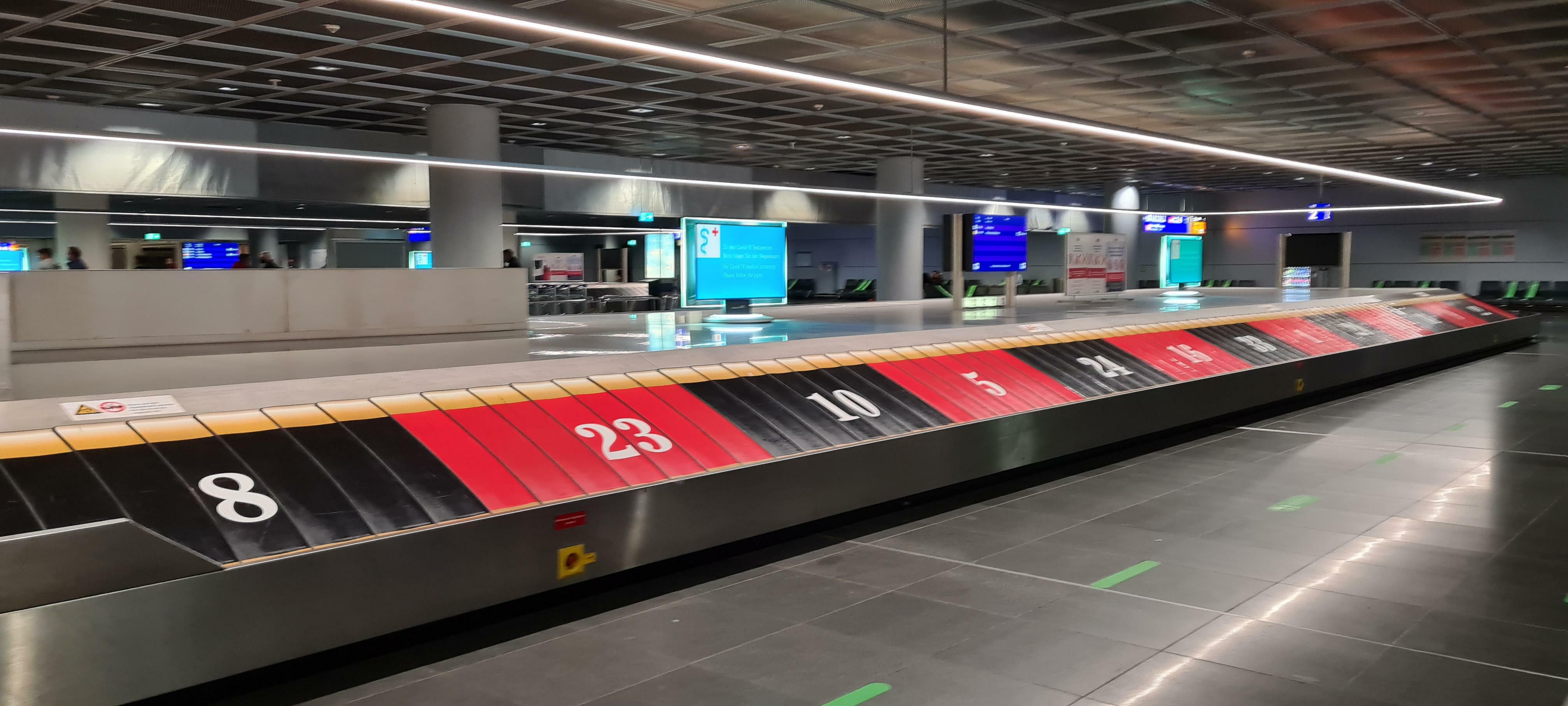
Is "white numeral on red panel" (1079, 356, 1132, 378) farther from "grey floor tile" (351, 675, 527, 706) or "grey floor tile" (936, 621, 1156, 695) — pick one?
"grey floor tile" (351, 675, 527, 706)

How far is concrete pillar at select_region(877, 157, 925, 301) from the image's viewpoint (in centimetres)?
2073

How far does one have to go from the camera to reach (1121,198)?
28219 millimetres

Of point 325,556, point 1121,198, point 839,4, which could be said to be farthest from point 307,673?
point 1121,198

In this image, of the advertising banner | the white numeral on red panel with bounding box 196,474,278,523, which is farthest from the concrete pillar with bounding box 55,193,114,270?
the white numeral on red panel with bounding box 196,474,278,523

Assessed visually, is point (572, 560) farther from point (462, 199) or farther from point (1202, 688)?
point (462, 199)

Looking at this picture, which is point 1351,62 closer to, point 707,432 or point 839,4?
point 839,4

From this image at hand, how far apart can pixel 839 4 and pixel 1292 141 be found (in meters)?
13.3

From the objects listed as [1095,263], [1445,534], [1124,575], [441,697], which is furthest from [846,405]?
[1095,263]

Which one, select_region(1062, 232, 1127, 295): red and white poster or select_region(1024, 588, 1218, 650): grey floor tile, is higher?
select_region(1062, 232, 1127, 295): red and white poster

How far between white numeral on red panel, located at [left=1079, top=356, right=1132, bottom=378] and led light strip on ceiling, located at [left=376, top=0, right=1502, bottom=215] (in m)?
1.80

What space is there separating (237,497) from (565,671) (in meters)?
1.29

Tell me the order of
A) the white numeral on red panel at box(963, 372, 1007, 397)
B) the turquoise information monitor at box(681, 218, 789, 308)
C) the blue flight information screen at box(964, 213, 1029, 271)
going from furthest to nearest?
the blue flight information screen at box(964, 213, 1029, 271)
the turquoise information monitor at box(681, 218, 789, 308)
the white numeral on red panel at box(963, 372, 1007, 397)

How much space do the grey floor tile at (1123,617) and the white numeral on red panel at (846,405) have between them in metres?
1.87

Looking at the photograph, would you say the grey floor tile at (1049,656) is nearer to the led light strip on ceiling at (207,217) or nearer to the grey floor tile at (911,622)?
the grey floor tile at (911,622)
